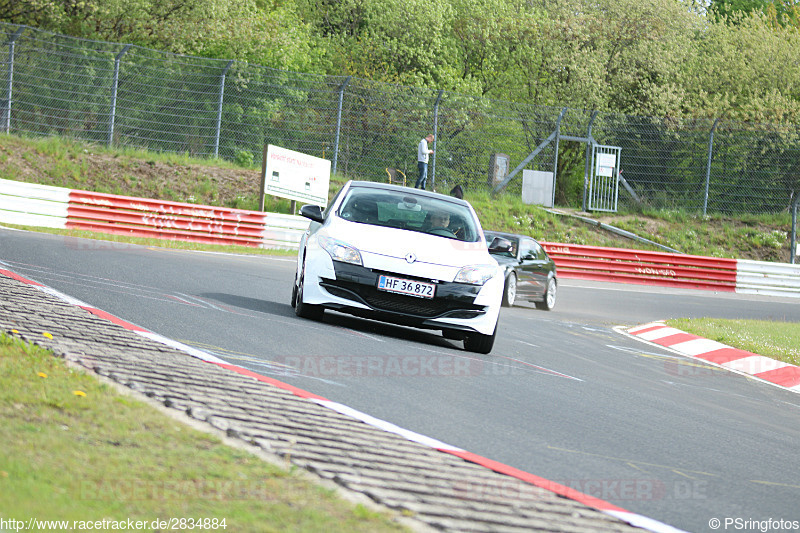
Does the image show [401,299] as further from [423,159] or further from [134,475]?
[423,159]

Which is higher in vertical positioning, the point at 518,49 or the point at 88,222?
the point at 518,49

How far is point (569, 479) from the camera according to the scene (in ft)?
16.4

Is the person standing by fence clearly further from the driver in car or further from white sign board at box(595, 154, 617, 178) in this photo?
the driver in car

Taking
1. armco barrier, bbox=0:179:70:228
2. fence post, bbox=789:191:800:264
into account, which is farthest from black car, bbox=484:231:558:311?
fence post, bbox=789:191:800:264

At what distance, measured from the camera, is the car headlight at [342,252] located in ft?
31.1

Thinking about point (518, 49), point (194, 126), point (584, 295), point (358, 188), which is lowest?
point (584, 295)

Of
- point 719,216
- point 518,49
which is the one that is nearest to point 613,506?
point 719,216

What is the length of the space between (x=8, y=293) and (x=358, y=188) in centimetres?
393

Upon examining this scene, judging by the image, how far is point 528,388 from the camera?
7.98m

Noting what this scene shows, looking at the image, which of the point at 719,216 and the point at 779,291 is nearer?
the point at 779,291

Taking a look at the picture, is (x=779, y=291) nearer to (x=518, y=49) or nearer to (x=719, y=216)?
(x=719, y=216)

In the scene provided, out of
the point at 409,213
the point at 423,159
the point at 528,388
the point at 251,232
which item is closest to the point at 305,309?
the point at 409,213

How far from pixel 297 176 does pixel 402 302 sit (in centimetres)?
1907

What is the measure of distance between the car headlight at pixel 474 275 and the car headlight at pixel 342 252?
98cm
